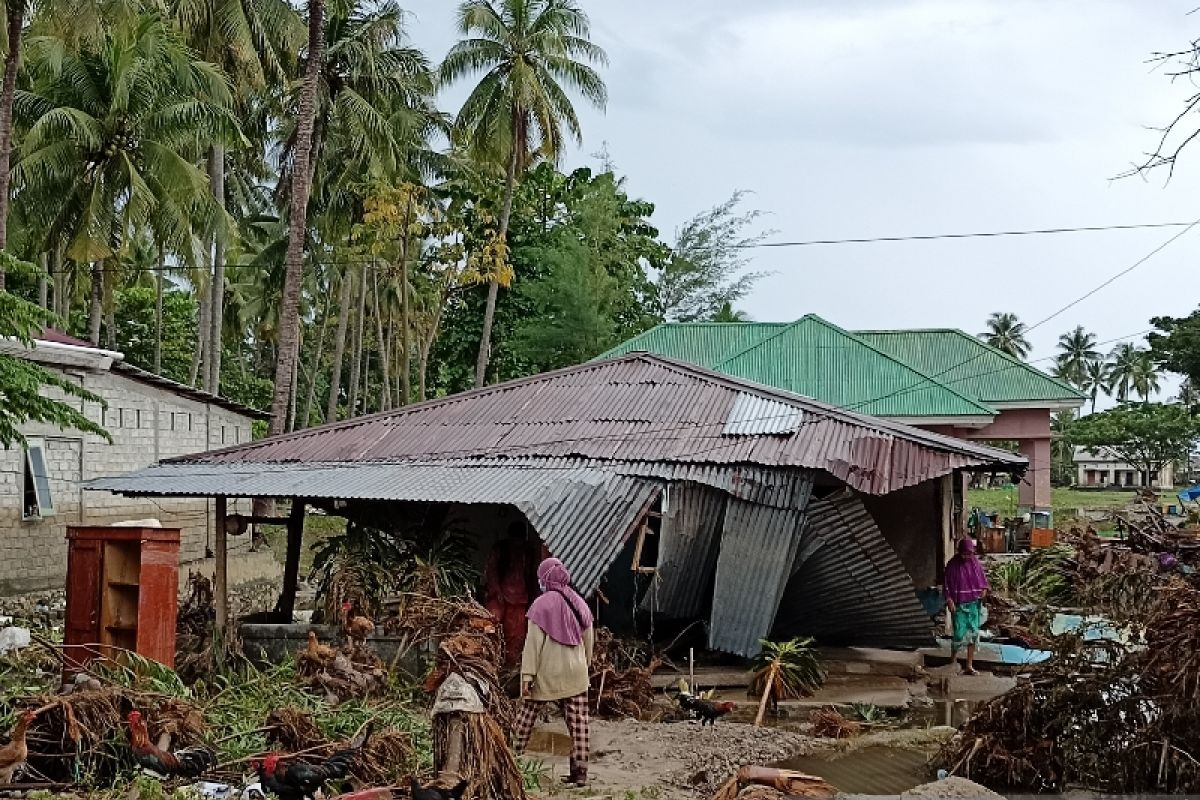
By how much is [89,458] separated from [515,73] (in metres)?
13.9

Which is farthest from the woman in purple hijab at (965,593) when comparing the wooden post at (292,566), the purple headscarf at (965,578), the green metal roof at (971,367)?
the green metal roof at (971,367)

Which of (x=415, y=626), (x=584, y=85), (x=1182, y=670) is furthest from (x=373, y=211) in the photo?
(x=1182, y=670)

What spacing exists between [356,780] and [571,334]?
82.4 feet

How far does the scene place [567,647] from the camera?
8062 millimetres

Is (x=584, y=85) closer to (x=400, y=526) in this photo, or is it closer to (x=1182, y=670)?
(x=400, y=526)

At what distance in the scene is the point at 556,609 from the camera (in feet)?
26.3

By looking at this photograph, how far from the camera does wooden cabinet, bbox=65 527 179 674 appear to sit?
9.37 m

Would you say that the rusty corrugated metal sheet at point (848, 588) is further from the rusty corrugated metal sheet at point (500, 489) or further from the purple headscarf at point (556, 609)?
the purple headscarf at point (556, 609)

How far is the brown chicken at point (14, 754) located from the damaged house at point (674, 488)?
4.73m

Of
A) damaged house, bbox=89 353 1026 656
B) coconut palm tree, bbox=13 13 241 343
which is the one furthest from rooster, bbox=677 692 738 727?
coconut palm tree, bbox=13 13 241 343

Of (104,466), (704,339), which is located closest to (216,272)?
(104,466)

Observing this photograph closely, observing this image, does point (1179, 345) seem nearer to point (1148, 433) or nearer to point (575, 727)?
point (1148, 433)

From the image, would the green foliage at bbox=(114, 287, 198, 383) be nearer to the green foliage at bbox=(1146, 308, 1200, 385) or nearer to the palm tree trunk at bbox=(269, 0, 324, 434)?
the palm tree trunk at bbox=(269, 0, 324, 434)

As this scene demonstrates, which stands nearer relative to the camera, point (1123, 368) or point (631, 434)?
point (631, 434)
